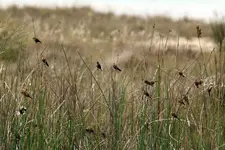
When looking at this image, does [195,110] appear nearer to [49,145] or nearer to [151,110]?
[151,110]

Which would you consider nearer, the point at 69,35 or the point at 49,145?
the point at 49,145

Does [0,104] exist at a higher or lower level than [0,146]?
higher

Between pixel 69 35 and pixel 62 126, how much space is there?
41.2 feet

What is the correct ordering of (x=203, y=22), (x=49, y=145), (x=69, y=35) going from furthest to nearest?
(x=203, y=22)
(x=69, y=35)
(x=49, y=145)

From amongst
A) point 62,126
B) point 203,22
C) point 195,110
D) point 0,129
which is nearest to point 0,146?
point 0,129

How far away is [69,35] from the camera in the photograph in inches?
620

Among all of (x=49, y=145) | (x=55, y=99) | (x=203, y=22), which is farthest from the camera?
(x=203, y=22)

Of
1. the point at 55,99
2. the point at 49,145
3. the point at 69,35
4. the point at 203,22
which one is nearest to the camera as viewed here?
the point at 49,145

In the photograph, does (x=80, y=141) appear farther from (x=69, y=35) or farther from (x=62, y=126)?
(x=69, y=35)

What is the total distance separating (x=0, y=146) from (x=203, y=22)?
Answer: 1961 cm

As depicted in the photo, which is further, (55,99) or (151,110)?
(55,99)

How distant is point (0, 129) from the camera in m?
3.28

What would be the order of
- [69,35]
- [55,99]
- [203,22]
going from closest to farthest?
[55,99], [69,35], [203,22]

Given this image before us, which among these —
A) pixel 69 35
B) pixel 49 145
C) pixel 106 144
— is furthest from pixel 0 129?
pixel 69 35
